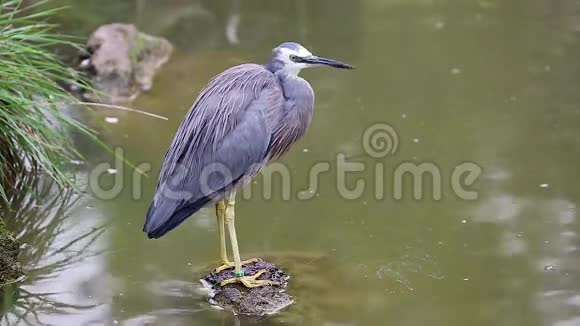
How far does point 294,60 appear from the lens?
14.8ft

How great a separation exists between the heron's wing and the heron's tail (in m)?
0.02

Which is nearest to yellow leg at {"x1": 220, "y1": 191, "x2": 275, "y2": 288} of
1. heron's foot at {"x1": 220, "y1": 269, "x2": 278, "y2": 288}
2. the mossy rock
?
heron's foot at {"x1": 220, "y1": 269, "x2": 278, "y2": 288}

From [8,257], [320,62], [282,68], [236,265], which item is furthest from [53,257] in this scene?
[320,62]

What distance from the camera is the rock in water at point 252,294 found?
14.6ft

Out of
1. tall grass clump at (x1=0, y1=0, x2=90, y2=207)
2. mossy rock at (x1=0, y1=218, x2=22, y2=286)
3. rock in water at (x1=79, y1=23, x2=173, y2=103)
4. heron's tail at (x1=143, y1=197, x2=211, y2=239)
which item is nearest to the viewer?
heron's tail at (x1=143, y1=197, x2=211, y2=239)

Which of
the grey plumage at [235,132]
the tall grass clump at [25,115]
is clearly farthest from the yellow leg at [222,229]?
the tall grass clump at [25,115]

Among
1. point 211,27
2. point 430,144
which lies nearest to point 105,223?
point 430,144

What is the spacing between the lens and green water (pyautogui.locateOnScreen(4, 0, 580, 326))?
14.9ft

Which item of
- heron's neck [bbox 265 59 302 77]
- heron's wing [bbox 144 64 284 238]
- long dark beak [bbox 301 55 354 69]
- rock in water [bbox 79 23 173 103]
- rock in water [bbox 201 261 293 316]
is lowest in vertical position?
rock in water [bbox 201 261 293 316]

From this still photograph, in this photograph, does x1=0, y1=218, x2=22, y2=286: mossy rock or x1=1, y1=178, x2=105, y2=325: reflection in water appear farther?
x1=0, y1=218, x2=22, y2=286: mossy rock

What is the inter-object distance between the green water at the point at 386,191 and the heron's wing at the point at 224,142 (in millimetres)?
590

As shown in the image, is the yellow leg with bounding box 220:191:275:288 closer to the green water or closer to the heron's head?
the green water

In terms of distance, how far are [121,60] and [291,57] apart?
2934 millimetres

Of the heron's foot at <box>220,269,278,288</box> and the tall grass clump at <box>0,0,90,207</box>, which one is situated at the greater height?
the tall grass clump at <box>0,0,90,207</box>
